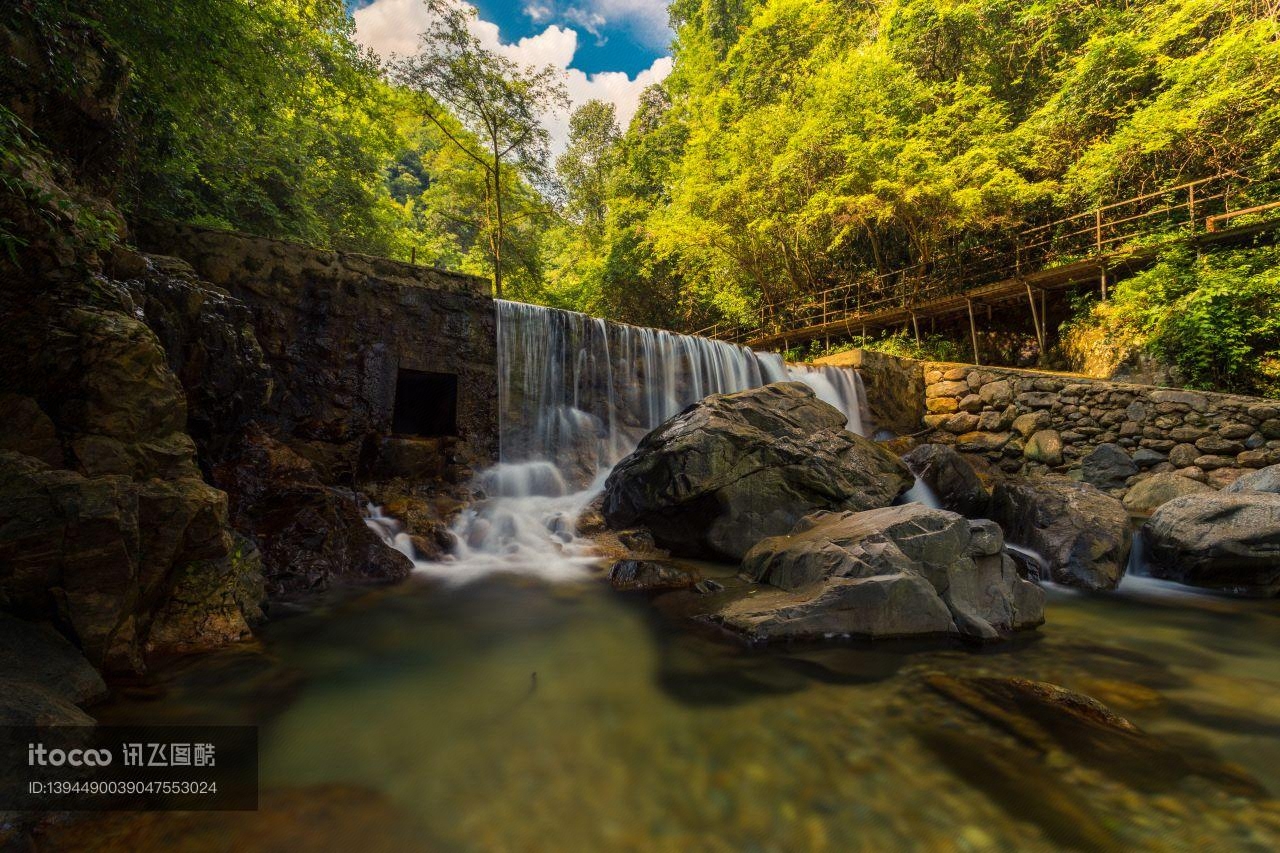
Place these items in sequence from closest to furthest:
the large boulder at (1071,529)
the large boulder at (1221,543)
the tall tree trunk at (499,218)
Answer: the large boulder at (1221,543) → the large boulder at (1071,529) → the tall tree trunk at (499,218)

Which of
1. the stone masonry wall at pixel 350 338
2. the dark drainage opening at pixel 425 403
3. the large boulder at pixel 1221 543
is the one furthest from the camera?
the dark drainage opening at pixel 425 403

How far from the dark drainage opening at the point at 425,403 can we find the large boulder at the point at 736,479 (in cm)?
322

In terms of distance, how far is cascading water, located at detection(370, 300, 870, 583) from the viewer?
6.16 meters

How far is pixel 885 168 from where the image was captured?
14.7 meters

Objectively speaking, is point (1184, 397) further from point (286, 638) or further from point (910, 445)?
point (286, 638)

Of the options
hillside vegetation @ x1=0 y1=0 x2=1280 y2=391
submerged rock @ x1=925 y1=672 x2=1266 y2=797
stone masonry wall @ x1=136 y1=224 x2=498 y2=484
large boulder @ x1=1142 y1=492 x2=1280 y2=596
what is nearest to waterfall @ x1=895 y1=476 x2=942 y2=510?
large boulder @ x1=1142 y1=492 x2=1280 y2=596

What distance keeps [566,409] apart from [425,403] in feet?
8.02

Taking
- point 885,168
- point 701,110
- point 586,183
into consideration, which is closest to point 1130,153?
point 885,168

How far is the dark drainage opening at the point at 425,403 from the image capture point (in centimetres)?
823

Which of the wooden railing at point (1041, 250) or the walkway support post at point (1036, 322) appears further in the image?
the walkway support post at point (1036, 322)

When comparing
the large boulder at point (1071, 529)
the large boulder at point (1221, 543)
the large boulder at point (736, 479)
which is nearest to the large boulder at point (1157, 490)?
the large boulder at point (1221, 543)

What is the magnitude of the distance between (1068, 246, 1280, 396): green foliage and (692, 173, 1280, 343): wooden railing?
1.07m

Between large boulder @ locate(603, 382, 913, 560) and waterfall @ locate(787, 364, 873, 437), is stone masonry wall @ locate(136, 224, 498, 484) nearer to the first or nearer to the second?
large boulder @ locate(603, 382, 913, 560)

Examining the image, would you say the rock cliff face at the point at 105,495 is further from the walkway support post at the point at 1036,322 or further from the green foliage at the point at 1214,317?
the walkway support post at the point at 1036,322
